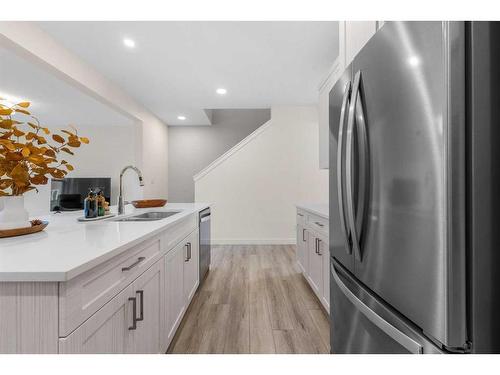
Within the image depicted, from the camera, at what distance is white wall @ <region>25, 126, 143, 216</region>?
6.23 metres

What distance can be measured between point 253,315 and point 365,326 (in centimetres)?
138

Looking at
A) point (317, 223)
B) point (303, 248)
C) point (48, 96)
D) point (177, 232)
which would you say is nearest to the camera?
point (177, 232)

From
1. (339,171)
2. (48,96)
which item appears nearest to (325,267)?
(339,171)

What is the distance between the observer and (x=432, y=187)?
611 mm

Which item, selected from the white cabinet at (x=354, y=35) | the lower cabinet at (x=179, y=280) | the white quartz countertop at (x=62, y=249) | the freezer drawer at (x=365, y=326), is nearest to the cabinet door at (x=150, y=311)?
the lower cabinet at (x=179, y=280)

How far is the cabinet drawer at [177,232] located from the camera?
5.16 ft

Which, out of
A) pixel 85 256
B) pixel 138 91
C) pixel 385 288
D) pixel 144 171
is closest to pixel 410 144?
pixel 385 288

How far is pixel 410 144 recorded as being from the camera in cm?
67

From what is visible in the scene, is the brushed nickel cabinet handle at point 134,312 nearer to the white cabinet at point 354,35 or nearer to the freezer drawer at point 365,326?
the freezer drawer at point 365,326

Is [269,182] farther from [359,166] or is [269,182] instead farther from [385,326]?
[385,326]

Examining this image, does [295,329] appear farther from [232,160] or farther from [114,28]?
[232,160]

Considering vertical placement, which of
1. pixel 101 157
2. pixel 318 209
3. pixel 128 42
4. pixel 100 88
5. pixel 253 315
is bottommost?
pixel 253 315

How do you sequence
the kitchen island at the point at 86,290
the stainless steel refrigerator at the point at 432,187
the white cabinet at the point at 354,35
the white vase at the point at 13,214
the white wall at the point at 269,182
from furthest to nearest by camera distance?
1. the white wall at the point at 269,182
2. the white cabinet at the point at 354,35
3. the white vase at the point at 13,214
4. the kitchen island at the point at 86,290
5. the stainless steel refrigerator at the point at 432,187
